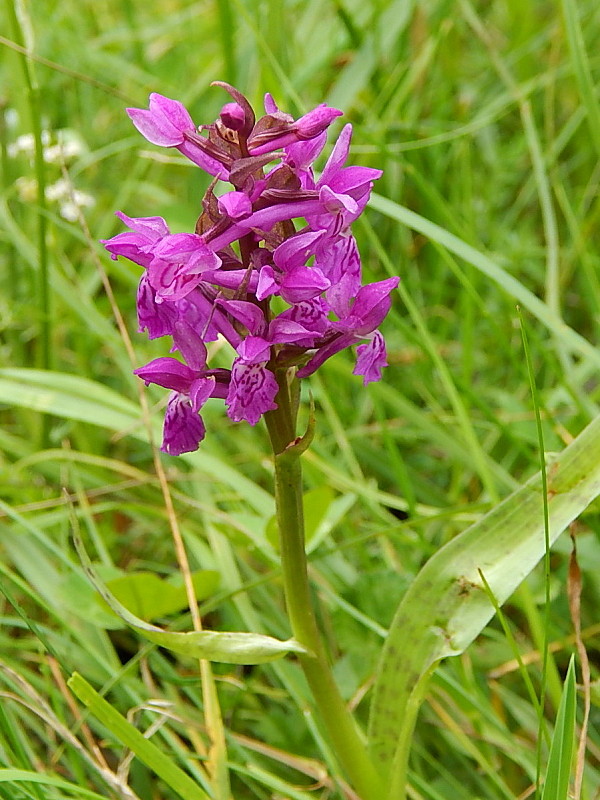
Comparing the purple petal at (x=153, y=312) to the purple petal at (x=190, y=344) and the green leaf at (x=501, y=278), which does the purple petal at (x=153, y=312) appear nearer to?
the purple petal at (x=190, y=344)

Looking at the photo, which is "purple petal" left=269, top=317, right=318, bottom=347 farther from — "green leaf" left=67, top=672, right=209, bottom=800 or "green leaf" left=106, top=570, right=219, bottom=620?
"green leaf" left=106, top=570, right=219, bottom=620

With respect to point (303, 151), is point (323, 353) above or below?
below

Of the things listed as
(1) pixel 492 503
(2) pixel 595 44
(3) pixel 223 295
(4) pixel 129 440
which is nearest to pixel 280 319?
(3) pixel 223 295

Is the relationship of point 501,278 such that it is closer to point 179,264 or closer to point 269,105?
point 269,105

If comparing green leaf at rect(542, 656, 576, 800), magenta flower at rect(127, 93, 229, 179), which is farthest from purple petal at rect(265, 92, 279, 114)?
green leaf at rect(542, 656, 576, 800)

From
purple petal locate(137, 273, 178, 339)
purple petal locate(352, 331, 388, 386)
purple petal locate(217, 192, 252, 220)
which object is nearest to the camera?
purple petal locate(217, 192, 252, 220)

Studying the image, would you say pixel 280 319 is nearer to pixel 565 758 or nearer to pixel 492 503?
pixel 565 758

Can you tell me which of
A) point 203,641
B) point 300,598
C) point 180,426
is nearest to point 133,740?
point 203,641
